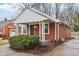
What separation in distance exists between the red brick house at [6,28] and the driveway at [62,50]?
18cm

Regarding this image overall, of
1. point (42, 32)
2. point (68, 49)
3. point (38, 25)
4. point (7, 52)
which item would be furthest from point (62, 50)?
point (7, 52)

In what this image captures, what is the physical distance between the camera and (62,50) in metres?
8.98

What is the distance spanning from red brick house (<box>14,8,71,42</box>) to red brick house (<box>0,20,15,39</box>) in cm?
9

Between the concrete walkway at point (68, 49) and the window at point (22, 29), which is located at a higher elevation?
the window at point (22, 29)

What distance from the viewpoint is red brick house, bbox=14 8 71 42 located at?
29.5ft

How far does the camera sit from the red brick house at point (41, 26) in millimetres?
8977

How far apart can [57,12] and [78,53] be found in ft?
2.49

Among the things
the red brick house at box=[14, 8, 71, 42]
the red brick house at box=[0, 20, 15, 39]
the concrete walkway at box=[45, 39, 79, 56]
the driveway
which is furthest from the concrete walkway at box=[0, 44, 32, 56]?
the concrete walkway at box=[45, 39, 79, 56]

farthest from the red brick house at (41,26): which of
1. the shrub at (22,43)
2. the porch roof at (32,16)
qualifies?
the shrub at (22,43)

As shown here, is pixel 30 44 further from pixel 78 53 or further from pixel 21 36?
pixel 78 53

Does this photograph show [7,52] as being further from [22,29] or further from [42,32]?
[42,32]

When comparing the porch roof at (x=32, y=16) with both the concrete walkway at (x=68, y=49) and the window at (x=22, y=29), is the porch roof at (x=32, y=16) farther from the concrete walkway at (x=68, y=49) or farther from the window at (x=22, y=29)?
the concrete walkway at (x=68, y=49)

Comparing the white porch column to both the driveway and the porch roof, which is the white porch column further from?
the driveway

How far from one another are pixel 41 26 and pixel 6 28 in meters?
0.58
